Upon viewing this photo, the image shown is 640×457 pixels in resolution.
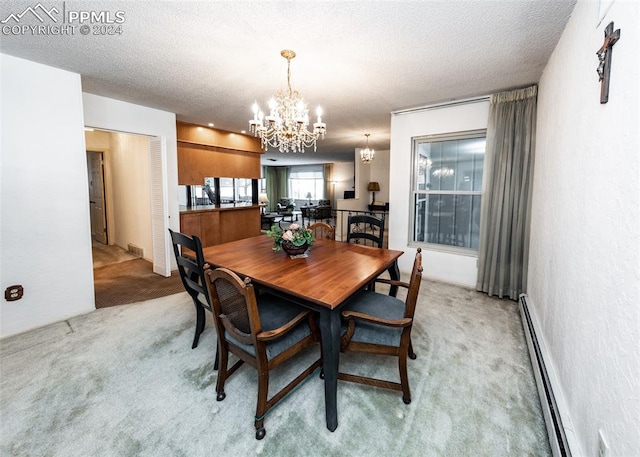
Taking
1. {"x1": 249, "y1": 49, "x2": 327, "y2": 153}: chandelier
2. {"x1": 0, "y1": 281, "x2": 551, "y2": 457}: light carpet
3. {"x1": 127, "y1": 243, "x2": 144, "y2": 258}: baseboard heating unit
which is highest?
{"x1": 249, "y1": 49, "x2": 327, "y2": 153}: chandelier

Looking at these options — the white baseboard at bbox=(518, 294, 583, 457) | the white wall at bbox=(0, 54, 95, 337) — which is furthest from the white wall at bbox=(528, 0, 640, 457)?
the white wall at bbox=(0, 54, 95, 337)

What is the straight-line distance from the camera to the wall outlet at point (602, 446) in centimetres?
102

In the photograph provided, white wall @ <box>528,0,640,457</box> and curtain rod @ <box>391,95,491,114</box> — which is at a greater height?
curtain rod @ <box>391,95,491,114</box>

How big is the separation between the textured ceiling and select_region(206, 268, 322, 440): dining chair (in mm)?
1712

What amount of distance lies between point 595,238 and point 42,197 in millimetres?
4130

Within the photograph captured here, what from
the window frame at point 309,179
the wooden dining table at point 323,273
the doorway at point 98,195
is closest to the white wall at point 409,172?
the wooden dining table at point 323,273

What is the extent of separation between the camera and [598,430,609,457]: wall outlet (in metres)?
1.02

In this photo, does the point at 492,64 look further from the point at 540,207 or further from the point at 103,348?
the point at 103,348

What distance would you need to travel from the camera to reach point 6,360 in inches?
87.0

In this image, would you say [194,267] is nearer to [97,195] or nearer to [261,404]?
[261,404]

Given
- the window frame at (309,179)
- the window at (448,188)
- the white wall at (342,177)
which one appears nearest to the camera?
the window at (448,188)

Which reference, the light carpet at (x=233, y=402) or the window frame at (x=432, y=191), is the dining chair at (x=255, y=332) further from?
the window frame at (x=432, y=191)

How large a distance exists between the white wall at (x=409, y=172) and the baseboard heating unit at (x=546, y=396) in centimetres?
130

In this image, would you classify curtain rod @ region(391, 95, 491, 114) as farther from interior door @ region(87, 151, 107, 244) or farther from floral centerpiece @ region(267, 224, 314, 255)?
interior door @ region(87, 151, 107, 244)
